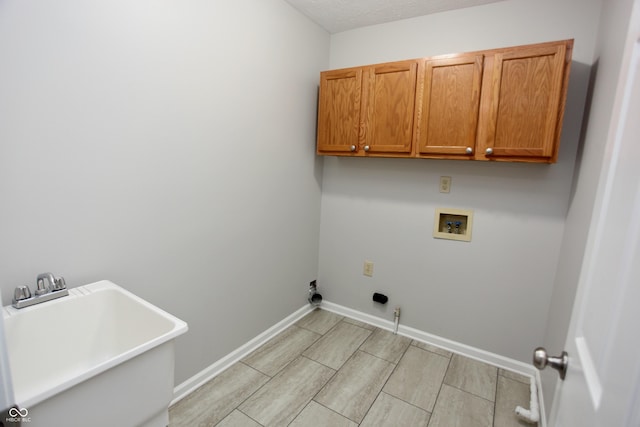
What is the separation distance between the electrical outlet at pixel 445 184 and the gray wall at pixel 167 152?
1080mm

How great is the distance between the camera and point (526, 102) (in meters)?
1.77

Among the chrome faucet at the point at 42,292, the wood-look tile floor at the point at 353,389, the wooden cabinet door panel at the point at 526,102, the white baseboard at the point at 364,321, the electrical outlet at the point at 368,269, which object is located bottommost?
the wood-look tile floor at the point at 353,389

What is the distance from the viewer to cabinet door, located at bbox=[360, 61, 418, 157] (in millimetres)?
2127

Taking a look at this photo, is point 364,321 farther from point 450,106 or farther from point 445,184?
point 450,106

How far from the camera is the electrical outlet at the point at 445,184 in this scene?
229 cm

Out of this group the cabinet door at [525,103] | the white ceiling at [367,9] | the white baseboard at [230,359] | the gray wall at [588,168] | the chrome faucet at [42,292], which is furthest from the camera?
the white ceiling at [367,9]

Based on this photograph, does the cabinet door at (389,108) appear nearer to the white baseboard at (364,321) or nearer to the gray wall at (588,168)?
the gray wall at (588,168)

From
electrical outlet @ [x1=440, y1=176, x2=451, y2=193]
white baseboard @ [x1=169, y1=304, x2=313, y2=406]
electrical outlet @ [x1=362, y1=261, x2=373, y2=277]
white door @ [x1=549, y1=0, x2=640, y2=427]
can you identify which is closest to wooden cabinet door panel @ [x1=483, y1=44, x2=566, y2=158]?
electrical outlet @ [x1=440, y1=176, x2=451, y2=193]

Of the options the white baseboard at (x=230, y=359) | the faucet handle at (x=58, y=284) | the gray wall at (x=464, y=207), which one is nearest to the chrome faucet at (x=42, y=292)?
the faucet handle at (x=58, y=284)

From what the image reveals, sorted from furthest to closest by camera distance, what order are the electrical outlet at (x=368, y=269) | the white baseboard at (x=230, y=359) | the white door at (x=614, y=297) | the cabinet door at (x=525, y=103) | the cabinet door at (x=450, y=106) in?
the electrical outlet at (x=368, y=269)
the cabinet door at (x=450, y=106)
the white baseboard at (x=230, y=359)
the cabinet door at (x=525, y=103)
the white door at (x=614, y=297)

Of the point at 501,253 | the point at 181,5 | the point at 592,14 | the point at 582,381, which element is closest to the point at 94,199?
the point at 181,5

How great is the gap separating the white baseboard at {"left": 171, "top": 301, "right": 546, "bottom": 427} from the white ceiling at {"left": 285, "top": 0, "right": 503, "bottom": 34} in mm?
2399

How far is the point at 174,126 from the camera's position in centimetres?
161

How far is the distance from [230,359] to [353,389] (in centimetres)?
84
